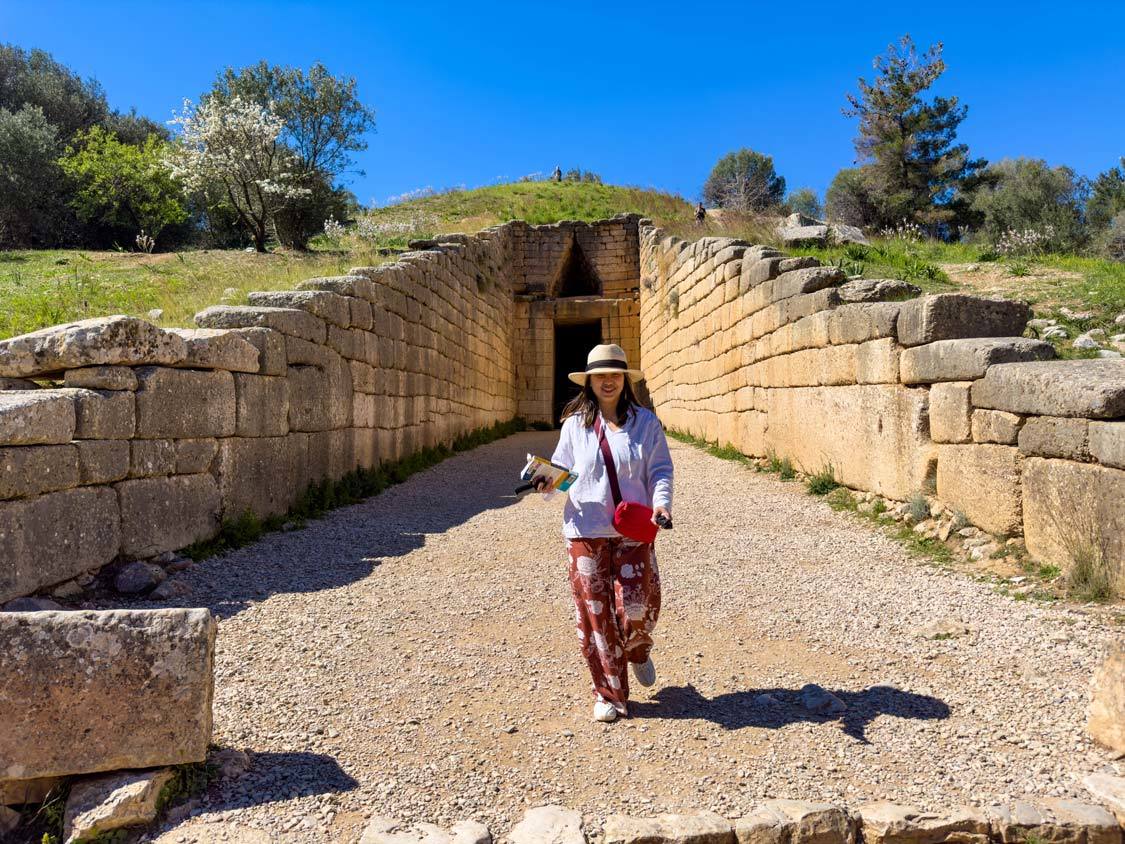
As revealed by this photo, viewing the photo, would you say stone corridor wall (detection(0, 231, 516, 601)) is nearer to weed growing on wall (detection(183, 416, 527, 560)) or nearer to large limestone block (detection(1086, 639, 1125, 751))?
weed growing on wall (detection(183, 416, 527, 560))

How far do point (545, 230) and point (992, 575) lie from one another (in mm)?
16791

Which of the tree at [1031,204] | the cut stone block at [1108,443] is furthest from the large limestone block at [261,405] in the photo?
the tree at [1031,204]

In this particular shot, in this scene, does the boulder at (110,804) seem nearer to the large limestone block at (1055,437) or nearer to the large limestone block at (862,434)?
the large limestone block at (1055,437)

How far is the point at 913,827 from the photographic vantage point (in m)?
2.58

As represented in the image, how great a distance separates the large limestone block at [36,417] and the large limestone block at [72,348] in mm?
295

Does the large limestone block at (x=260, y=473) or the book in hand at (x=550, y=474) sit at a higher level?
the book in hand at (x=550, y=474)

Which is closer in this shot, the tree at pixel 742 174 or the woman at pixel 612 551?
the woman at pixel 612 551

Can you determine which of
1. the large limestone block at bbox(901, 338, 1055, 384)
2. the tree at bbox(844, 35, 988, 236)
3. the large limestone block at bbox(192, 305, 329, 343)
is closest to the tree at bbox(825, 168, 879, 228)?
the tree at bbox(844, 35, 988, 236)

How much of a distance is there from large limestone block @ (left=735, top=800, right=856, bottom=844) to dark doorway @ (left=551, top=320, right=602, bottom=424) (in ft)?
63.4

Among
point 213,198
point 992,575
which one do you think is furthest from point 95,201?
point 992,575

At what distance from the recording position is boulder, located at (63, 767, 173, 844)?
258 centimetres

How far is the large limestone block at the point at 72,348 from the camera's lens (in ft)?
16.7

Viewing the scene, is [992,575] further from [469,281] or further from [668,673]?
[469,281]

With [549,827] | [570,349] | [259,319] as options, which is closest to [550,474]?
[549,827]
